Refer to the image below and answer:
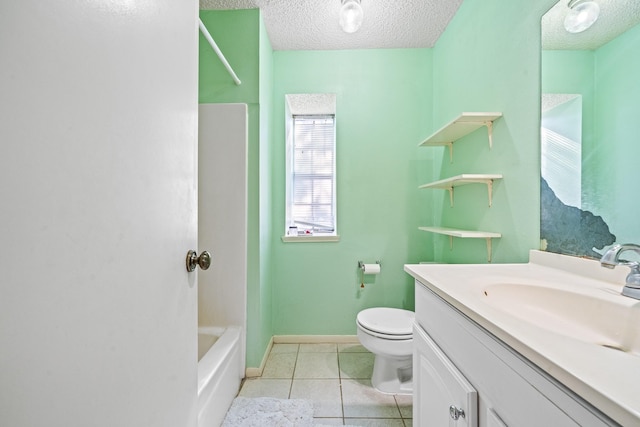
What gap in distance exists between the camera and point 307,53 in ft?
7.20

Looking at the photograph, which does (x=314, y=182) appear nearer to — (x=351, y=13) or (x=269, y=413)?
(x=351, y=13)

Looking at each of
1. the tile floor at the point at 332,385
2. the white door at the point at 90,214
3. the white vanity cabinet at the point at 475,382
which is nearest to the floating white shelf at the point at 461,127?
the white vanity cabinet at the point at 475,382

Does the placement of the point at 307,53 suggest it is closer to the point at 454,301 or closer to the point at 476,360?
the point at 454,301

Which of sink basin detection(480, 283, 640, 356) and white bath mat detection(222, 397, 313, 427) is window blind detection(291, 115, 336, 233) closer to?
white bath mat detection(222, 397, 313, 427)

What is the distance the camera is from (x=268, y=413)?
4.54 ft

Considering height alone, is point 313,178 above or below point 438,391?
above

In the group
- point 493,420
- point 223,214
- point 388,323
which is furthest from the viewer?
point 223,214

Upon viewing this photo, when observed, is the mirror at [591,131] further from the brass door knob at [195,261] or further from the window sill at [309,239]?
the window sill at [309,239]

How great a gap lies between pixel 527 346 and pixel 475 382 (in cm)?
26

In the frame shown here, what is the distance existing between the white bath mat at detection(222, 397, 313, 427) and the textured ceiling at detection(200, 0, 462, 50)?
248cm

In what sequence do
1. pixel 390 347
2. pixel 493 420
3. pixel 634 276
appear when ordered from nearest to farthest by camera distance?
1. pixel 493 420
2. pixel 634 276
3. pixel 390 347

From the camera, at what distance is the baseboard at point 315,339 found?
2180mm

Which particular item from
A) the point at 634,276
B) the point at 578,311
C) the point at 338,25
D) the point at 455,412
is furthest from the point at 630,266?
the point at 338,25

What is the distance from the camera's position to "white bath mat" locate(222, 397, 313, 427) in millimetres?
1321
